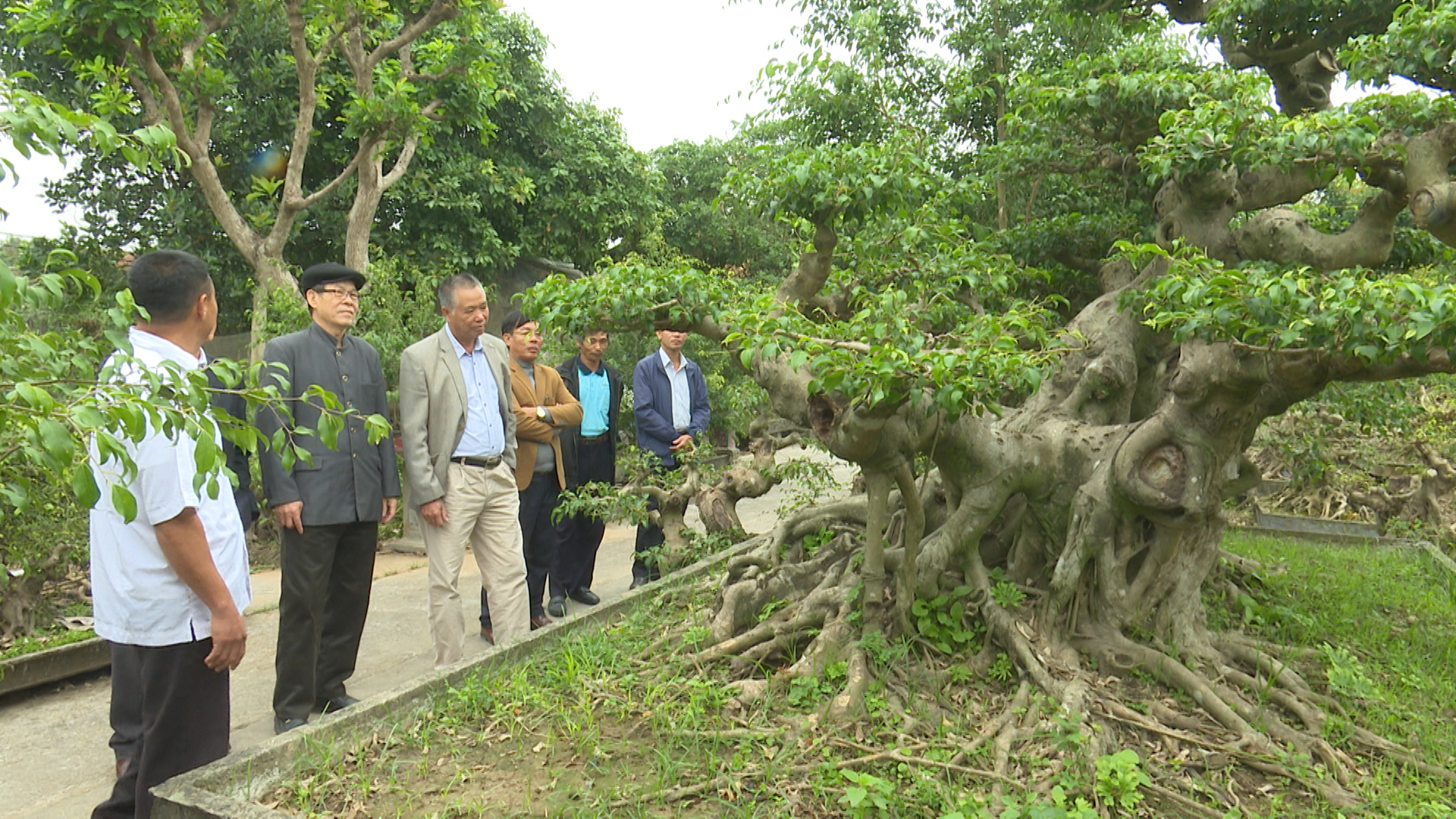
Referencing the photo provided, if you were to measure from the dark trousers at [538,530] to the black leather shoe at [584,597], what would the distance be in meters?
0.34

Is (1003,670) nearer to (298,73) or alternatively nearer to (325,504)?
(325,504)

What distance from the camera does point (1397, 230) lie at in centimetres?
429

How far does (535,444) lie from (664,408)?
3.42 feet

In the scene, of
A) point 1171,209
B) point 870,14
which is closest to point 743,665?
point 1171,209

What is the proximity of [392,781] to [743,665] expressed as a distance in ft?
4.54

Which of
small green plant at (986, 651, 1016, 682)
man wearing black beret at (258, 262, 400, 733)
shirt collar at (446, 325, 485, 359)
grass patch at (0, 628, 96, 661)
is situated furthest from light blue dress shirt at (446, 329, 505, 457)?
grass patch at (0, 628, 96, 661)

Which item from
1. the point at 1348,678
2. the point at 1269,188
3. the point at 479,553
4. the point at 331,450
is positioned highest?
the point at 1269,188

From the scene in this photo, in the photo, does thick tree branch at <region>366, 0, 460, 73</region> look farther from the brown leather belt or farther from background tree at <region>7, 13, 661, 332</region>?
the brown leather belt

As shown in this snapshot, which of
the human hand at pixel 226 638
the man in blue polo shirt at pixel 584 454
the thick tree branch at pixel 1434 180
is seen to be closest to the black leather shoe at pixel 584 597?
the man in blue polo shirt at pixel 584 454

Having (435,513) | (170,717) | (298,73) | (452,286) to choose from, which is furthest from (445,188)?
(170,717)

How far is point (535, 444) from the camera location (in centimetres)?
504

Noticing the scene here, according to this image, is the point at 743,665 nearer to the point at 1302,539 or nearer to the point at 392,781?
Result: the point at 392,781

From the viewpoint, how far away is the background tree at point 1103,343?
278 centimetres

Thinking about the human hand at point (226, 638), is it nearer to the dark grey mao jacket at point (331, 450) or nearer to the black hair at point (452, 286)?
the dark grey mao jacket at point (331, 450)
